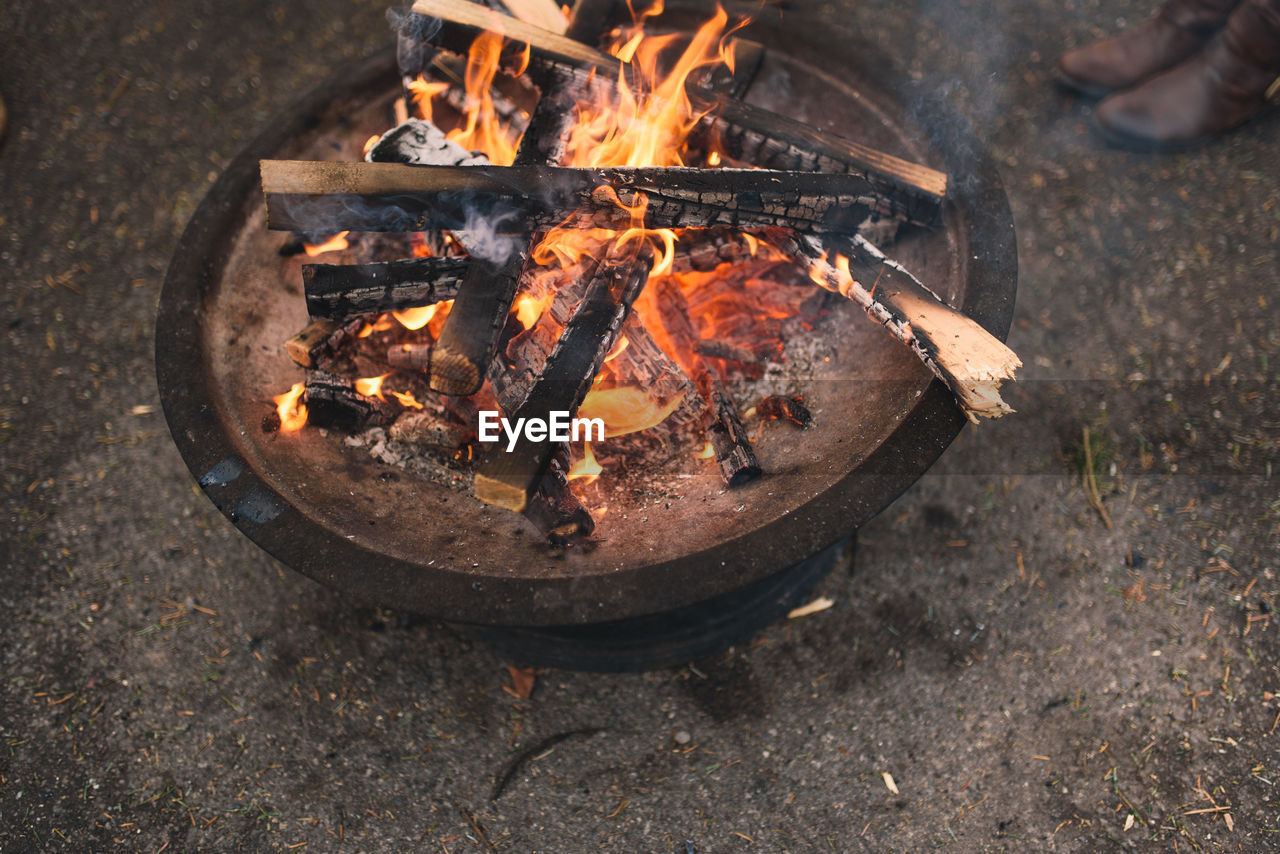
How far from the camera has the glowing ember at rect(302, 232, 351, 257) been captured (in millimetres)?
2701

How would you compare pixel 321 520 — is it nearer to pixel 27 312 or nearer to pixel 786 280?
pixel 786 280

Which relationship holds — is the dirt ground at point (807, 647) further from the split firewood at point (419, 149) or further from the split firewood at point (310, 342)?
the split firewood at point (419, 149)

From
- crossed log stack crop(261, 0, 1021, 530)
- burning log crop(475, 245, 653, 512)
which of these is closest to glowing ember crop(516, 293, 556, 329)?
crossed log stack crop(261, 0, 1021, 530)

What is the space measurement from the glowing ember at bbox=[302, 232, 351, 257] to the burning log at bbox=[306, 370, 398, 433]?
47 centimetres

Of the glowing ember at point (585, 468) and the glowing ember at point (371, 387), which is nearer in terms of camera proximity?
the glowing ember at point (585, 468)

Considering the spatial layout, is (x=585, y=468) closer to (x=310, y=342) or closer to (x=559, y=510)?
(x=559, y=510)

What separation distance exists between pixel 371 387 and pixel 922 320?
67.1 inches

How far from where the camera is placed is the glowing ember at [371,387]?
99.8 inches

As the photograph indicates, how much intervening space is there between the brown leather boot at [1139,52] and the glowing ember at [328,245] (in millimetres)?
3732

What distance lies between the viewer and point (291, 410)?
7.88ft

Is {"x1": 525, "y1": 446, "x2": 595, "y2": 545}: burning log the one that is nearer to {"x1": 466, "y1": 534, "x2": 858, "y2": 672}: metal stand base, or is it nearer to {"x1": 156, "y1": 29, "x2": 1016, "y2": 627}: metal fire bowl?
{"x1": 156, "y1": 29, "x2": 1016, "y2": 627}: metal fire bowl

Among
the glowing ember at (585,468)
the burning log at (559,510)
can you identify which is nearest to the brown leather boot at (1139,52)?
the glowing ember at (585,468)

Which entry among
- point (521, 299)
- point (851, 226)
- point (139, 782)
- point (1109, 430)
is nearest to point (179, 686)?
point (139, 782)

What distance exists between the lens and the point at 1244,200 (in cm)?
371
